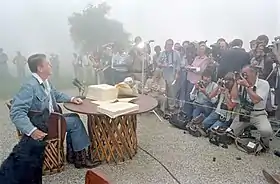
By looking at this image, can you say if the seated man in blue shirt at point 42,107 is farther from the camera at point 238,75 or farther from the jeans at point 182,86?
the jeans at point 182,86

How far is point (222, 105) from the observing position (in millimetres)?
3553

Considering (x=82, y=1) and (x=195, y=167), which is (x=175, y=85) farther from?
(x=195, y=167)

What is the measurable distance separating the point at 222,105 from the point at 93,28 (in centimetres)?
199

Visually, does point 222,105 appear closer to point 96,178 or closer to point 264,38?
point 264,38

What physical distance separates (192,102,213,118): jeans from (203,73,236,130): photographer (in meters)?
0.10

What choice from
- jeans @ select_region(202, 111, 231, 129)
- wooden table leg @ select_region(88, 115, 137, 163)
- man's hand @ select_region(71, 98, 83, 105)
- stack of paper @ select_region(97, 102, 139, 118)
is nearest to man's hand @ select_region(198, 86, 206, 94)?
jeans @ select_region(202, 111, 231, 129)

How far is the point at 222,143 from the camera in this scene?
325 centimetres

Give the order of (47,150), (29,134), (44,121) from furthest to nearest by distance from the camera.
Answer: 1. (47,150)
2. (44,121)
3. (29,134)

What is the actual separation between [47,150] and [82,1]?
2.52 m

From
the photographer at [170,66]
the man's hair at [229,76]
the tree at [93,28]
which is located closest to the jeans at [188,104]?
the photographer at [170,66]

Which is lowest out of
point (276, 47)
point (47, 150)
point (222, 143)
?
point (222, 143)

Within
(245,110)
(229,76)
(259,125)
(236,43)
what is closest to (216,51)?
(236,43)

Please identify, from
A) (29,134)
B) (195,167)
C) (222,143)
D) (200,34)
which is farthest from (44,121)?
(200,34)

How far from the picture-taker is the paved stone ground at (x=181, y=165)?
2.52 metres
